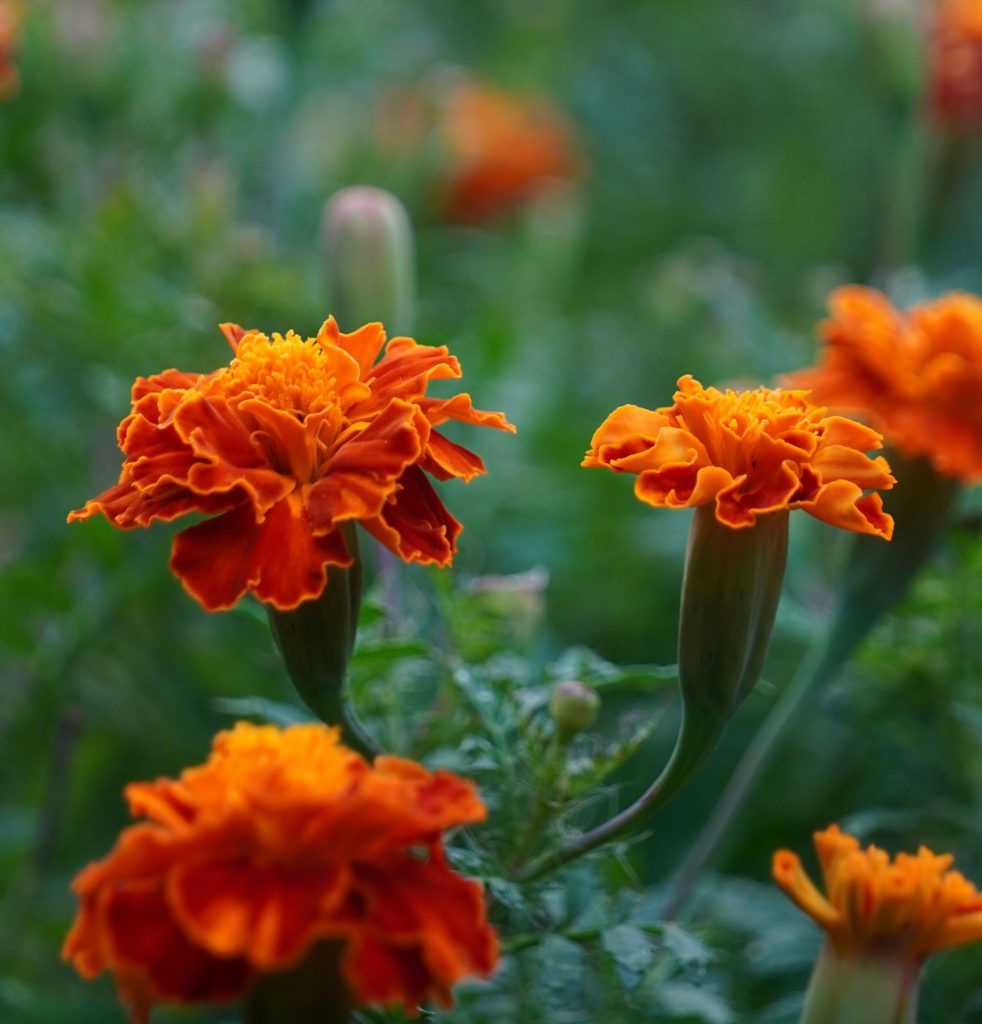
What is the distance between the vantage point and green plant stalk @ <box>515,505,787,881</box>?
61cm

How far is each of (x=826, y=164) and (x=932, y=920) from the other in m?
1.42

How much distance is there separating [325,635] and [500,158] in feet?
4.24

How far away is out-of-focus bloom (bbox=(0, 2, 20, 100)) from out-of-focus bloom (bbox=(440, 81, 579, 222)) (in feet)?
1.88

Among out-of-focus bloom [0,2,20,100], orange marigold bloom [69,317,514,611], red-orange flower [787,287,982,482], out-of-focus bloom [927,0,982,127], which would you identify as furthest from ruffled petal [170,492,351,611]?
out-of-focus bloom [927,0,982,127]

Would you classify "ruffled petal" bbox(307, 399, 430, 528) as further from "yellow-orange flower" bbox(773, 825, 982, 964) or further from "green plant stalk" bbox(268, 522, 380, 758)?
"yellow-orange flower" bbox(773, 825, 982, 964)

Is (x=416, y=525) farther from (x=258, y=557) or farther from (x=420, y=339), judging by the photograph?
(x=420, y=339)

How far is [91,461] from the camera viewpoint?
1110 millimetres

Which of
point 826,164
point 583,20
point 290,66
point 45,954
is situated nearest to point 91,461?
point 45,954

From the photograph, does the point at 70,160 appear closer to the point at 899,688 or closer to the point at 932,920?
the point at 899,688

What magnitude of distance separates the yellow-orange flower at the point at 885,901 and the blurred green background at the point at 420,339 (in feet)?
0.18

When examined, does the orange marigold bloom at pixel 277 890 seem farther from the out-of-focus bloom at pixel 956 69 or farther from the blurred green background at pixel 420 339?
the out-of-focus bloom at pixel 956 69

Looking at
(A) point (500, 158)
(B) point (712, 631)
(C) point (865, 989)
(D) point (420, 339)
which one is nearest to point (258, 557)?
(B) point (712, 631)

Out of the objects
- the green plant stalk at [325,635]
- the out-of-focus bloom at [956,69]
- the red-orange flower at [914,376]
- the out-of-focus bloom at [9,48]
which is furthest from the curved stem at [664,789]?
the out-of-focus bloom at [956,69]

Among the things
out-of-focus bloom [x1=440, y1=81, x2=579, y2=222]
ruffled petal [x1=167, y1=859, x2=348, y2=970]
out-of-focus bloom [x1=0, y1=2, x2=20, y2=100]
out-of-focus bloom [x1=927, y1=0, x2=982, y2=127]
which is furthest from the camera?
out-of-focus bloom [x1=440, y1=81, x2=579, y2=222]
